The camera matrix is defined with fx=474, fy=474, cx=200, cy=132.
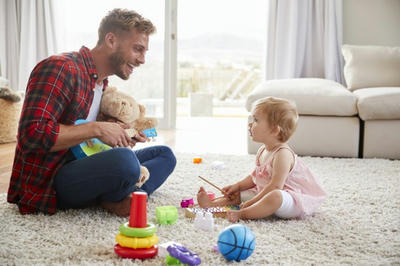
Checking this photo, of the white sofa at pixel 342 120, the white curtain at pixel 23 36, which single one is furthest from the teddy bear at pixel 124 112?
the white curtain at pixel 23 36

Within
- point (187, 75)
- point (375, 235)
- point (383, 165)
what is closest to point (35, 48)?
point (187, 75)

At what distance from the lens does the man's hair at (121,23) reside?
5.72 feet

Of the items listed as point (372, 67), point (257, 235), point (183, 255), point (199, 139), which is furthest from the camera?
point (199, 139)

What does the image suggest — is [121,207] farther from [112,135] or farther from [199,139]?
[199,139]

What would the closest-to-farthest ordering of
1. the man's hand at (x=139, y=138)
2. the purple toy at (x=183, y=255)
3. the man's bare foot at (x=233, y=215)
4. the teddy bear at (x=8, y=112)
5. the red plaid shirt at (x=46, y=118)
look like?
the purple toy at (x=183, y=255) < the red plaid shirt at (x=46, y=118) < the man's bare foot at (x=233, y=215) < the man's hand at (x=139, y=138) < the teddy bear at (x=8, y=112)

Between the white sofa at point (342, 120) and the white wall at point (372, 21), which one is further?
the white wall at point (372, 21)

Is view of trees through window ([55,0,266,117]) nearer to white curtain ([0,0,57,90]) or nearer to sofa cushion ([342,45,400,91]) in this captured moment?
white curtain ([0,0,57,90])

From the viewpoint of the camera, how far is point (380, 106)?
3.10 meters

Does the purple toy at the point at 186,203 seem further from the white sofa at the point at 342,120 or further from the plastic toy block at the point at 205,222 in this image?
the white sofa at the point at 342,120

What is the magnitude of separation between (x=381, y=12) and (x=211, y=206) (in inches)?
139

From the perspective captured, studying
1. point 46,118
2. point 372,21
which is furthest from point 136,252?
point 372,21

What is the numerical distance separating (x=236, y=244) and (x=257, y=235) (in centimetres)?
28

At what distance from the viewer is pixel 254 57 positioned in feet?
26.1

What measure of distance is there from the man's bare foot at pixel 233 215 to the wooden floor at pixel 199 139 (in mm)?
1071
